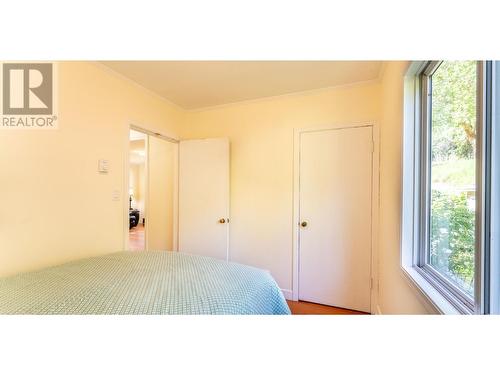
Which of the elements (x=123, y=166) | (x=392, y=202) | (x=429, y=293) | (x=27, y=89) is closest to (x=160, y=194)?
(x=123, y=166)

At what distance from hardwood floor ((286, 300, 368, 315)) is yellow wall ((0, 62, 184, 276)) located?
1.92 meters

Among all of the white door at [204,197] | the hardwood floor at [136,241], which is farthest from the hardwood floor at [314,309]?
the hardwood floor at [136,241]

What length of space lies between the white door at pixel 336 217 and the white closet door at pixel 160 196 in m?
1.84

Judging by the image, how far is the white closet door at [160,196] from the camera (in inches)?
117

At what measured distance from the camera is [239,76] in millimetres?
2023

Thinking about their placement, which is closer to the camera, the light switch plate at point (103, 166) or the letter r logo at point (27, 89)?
the letter r logo at point (27, 89)

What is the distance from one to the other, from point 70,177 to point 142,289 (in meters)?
1.23

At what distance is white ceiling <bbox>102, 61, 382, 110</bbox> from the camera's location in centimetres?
184

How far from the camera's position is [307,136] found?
91.3 inches

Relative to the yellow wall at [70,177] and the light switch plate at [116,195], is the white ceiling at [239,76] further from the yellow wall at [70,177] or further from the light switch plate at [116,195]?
the light switch plate at [116,195]

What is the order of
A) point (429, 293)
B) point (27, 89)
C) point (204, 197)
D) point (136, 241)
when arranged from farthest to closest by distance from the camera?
point (136, 241) < point (204, 197) < point (27, 89) < point (429, 293)

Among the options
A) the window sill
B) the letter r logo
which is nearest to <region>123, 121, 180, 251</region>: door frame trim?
the letter r logo

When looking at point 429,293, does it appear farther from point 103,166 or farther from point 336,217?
point 103,166

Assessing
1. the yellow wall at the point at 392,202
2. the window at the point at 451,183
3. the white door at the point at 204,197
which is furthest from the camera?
the white door at the point at 204,197
